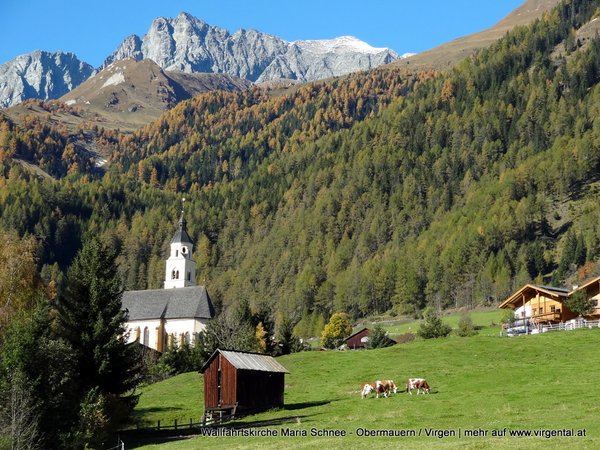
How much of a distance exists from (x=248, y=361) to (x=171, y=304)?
95036 mm

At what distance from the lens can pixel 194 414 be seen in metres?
61.1

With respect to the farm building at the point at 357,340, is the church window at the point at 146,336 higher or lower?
higher

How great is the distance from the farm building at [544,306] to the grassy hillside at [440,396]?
12.2 m

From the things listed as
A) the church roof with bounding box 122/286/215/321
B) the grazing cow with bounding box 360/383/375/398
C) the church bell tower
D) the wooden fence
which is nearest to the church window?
the church roof with bounding box 122/286/215/321

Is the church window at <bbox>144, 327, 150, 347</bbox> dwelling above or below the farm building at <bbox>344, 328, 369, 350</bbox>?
above

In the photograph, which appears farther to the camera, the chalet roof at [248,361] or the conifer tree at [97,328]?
the chalet roof at [248,361]

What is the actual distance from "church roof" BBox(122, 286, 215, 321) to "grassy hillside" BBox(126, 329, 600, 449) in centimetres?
6558

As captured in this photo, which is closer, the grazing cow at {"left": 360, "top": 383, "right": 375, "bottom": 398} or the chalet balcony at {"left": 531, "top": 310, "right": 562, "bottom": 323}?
the grazing cow at {"left": 360, "top": 383, "right": 375, "bottom": 398}

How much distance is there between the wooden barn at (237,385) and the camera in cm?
5862

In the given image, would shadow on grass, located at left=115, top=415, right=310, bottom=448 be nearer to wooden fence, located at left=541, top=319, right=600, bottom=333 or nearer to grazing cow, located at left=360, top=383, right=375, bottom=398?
grazing cow, located at left=360, top=383, right=375, bottom=398

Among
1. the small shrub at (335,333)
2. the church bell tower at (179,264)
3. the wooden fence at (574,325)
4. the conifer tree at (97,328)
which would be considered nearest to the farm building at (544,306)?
the wooden fence at (574,325)

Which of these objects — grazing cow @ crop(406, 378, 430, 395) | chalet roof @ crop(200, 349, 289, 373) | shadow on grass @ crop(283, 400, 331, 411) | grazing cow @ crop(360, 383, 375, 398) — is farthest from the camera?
chalet roof @ crop(200, 349, 289, 373)

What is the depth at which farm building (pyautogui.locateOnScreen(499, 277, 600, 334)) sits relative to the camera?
9069cm

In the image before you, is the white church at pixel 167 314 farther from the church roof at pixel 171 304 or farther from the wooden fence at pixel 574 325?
the wooden fence at pixel 574 325
